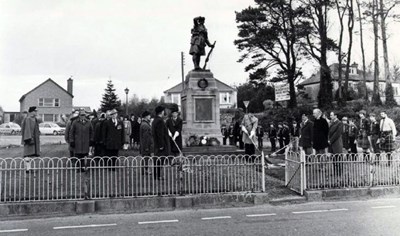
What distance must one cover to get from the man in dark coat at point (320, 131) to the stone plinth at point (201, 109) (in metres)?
A: 6.87

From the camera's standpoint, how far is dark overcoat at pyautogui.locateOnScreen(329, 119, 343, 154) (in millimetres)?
12297

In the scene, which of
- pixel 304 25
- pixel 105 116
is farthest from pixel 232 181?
pixel 304 25

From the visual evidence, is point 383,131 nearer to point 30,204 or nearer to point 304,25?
point 30,204

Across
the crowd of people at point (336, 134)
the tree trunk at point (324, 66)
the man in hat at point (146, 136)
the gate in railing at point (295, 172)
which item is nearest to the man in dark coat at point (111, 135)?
the man in hat at point (146, 136)

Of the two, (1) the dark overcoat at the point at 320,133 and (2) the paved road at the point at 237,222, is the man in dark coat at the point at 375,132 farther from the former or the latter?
(2) the paved road at the point at 237,222

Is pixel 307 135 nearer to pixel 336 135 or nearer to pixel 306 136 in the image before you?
pixel 306 136

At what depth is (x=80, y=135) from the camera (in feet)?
38.8

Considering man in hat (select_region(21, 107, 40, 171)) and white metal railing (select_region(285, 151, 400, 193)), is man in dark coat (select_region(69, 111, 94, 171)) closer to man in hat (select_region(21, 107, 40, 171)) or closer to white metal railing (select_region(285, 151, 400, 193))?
man in hat (select_region(21, 107, 40, 171))

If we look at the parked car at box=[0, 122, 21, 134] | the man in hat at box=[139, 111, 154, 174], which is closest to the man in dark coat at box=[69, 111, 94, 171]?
the man in hat at box=[139, 111, 154, 174]

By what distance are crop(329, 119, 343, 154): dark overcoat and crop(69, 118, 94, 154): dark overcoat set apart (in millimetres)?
7256

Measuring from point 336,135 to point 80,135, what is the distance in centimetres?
756

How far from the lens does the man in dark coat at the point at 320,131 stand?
1181 cm

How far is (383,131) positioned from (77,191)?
10646 mm

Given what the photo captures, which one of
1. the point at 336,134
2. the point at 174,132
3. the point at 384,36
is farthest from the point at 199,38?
the point at 384,36
